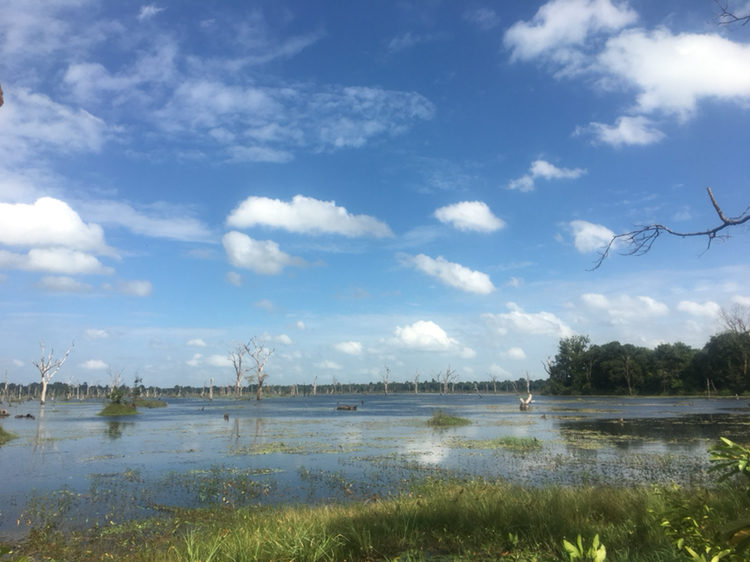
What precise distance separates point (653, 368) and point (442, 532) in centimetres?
9501

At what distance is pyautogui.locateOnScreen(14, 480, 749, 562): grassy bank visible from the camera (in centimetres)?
568

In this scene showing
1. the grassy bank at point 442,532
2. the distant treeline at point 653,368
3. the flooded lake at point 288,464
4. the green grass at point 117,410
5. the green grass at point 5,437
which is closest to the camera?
the grassy bank at point 442,532

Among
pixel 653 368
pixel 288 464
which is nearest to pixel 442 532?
pixel 288 464

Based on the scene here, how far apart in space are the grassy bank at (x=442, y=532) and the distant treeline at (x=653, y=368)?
76711 millimetres

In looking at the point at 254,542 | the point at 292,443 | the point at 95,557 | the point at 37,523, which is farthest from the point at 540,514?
the point at 292,443

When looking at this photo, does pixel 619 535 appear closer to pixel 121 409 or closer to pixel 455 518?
pixel 455 518

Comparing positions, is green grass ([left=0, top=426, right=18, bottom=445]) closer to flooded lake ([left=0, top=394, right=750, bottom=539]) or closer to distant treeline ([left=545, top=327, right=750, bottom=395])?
flooded lake ([left=0, top=394, right=750, bottom=539])

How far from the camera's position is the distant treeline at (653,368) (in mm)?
68875

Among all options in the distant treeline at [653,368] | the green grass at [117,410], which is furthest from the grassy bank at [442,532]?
the distant treeline at [653,368]

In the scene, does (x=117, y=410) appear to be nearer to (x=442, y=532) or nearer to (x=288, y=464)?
(x=288, y=464)

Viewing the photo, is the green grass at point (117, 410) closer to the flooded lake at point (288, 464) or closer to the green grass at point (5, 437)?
the flooded lake at point (288, 464)

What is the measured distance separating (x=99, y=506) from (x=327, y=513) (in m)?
7.79

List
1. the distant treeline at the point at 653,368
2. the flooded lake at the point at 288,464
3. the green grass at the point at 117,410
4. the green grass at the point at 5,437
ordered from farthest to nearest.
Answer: the distant treeline at the point at 653,368 < the green grass at the point at 117,410 < the green grass at the point at 5,437 < the flooded lake at the point at 288,464

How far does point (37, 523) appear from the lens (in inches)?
420
